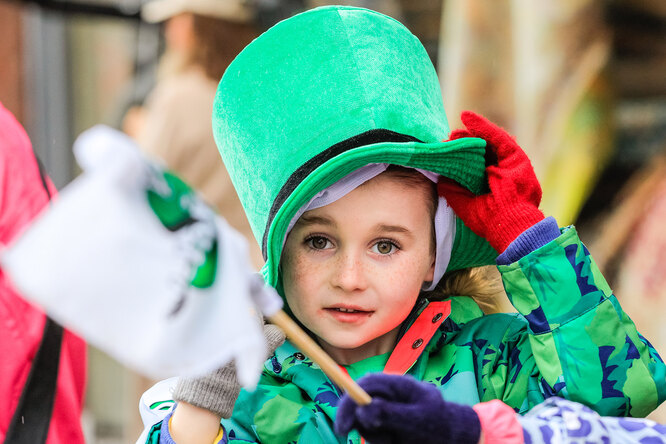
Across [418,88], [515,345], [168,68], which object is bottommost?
[168,68]

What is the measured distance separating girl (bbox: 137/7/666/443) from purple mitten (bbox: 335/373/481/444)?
1.00 feet

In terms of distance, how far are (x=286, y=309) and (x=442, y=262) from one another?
333mm

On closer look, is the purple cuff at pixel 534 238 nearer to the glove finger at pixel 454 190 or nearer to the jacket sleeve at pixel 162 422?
the glove finger at pixel 454 190

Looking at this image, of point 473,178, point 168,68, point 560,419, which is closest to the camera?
point 560,419

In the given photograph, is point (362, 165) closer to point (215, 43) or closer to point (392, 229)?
point (392, 229)

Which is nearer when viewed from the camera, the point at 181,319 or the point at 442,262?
the point at 181,319

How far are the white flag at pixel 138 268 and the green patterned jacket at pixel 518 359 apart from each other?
1.75 ft

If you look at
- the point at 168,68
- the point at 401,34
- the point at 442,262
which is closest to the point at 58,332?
the point at 442,262

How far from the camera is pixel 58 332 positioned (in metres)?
1.79

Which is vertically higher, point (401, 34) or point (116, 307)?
point (401, 34)

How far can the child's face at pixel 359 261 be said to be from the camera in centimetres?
155

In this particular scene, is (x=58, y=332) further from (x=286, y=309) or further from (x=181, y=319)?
(x=181, y=319)

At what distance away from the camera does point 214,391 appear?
1.43 meters

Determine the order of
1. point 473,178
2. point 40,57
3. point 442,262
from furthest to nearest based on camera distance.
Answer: point 40,57 < point 442,262 < point 473,178
